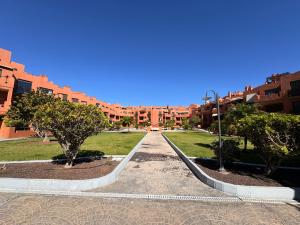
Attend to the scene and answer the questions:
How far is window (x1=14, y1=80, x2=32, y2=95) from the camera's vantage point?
3394 centimetres

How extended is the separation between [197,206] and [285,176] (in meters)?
6.19

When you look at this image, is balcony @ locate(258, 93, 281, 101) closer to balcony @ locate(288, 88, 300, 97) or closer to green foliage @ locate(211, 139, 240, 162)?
balcony @ locate(288, 88, 300, 97)

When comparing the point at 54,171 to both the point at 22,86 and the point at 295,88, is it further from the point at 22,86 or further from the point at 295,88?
the point at 295,88

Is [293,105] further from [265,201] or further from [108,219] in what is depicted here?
[108,219]

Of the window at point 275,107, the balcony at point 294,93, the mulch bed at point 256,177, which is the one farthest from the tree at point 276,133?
the window at point 275,107

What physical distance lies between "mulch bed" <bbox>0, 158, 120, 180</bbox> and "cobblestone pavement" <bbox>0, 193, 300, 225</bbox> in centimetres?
170

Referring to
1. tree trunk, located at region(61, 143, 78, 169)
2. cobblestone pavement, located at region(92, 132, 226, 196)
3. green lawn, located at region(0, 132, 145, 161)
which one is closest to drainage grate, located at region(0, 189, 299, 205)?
cobblestone pavement, located at region(92, 132, 226, 196)

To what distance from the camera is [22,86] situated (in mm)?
34969

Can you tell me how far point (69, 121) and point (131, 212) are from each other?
5904 mm

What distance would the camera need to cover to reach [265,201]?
23.0 ft

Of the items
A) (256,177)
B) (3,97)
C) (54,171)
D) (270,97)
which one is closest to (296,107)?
(270,97)

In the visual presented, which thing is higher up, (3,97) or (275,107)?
(275,107)

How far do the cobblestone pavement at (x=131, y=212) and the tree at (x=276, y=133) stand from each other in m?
2.54

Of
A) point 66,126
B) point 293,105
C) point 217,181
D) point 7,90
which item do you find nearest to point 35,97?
point 7,90
